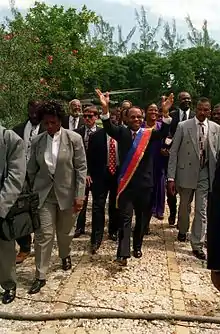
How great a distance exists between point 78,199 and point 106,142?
1533 mm

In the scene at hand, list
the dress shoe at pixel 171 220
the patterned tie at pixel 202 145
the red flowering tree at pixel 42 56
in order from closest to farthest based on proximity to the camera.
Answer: the patterned tie at pixel 202 145, the dress shoe at pixel 171 220, the red flowering tree at pixel 42 56

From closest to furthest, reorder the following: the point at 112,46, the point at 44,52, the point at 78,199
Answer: the point at 78,199, the point at 44,52, the point at 112,46

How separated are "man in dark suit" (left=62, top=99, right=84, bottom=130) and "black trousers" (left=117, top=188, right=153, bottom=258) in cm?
181

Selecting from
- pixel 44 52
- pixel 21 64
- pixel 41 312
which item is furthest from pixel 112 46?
pixel 41 312

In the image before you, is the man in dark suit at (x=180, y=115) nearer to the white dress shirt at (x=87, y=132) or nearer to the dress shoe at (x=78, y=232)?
the white dress shirt at (x=87, y=132)

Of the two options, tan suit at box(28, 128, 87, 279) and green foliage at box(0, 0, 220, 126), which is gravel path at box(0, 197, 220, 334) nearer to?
tan suit at box(28, 128, 87, 279)

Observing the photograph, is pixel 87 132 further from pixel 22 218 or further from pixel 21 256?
pixel 22 218

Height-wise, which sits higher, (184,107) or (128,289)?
(184,107)

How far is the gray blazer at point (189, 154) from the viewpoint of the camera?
6.25 metres

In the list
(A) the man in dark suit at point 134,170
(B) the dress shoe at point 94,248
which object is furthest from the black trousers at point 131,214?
(B) the dress shoe at point 94,248

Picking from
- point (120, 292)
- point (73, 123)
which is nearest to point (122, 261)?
point (120, 292)

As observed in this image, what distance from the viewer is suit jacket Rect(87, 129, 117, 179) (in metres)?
6.64

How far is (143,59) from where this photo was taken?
43531mm

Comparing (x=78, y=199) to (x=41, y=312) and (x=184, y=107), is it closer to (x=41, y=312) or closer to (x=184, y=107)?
(x=41, y=312)
